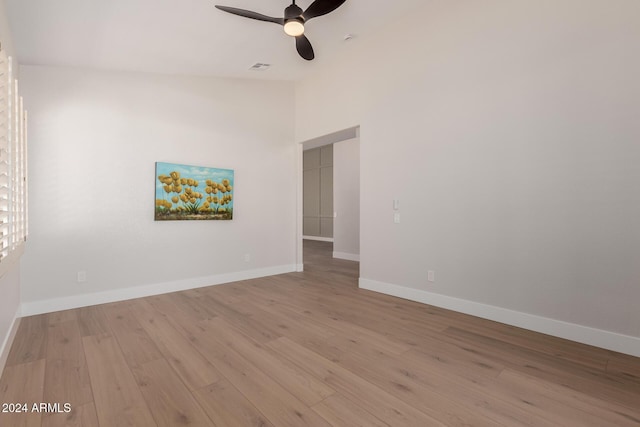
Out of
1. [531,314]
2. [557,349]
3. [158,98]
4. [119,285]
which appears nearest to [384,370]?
[557,349]

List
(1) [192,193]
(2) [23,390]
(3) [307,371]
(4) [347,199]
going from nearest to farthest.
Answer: (2) [23,390] → (3) [307,371] → (1) [192,193] → (4) [347,199]

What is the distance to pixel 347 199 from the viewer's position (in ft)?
23.7

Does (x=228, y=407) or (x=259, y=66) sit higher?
(x=259, y=66)

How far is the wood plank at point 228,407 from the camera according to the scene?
64.1 inches

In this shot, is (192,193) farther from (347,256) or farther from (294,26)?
(347,256)

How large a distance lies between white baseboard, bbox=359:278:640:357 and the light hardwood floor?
0.31ft

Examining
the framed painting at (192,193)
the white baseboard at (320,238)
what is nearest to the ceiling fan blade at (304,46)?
the framed painting at (192,193)

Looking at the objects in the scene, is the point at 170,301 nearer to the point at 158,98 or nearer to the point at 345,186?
the point at 158,98

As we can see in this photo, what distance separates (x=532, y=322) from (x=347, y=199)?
4751 mm

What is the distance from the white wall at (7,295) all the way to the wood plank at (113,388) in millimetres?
504

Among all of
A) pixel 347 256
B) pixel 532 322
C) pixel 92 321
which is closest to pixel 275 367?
pixel 92 321

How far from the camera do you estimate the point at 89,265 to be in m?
3.62

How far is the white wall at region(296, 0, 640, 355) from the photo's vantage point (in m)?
2.45

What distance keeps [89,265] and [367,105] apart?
3.96 meters
